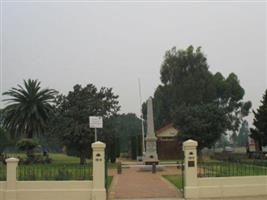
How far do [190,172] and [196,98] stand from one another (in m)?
43.6

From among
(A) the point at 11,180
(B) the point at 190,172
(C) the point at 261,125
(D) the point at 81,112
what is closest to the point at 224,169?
(B) the point at 190,172

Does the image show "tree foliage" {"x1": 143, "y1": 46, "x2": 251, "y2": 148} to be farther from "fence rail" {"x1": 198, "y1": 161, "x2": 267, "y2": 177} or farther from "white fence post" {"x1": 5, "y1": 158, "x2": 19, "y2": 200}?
"white fence post" {"x1": 5, "y1": 158, "x2": 19, "y2": 200}

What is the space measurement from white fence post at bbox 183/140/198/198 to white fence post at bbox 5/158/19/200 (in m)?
5.83

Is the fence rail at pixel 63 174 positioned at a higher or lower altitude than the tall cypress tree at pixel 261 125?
lower

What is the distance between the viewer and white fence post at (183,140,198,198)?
16141mm

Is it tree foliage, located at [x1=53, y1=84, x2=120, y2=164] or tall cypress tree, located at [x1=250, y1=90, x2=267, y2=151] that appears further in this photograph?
tall cypress tree, located at [x1=250, y1=90, x2=267, y2=151]

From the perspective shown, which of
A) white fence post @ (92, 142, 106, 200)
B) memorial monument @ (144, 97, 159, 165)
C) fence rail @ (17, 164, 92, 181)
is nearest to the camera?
white fence post @ (92, 142, 106, 200)

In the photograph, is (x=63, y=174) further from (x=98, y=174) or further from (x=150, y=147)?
(x=150, y=147)

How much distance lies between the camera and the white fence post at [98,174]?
15839mm

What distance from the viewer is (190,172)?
1625cm

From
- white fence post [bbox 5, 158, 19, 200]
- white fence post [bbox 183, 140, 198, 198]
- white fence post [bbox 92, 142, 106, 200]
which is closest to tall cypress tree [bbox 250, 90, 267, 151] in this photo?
white fence post [bbox 183, 140, 198, 198]

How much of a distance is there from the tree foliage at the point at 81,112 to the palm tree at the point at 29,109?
33.9ft

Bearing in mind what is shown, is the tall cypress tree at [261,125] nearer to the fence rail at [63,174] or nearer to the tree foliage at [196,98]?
the tree foliage at [196,98]

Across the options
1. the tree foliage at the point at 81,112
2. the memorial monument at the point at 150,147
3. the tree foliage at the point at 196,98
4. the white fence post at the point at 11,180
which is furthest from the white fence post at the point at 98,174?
the tree foliage at the point at 196,98
